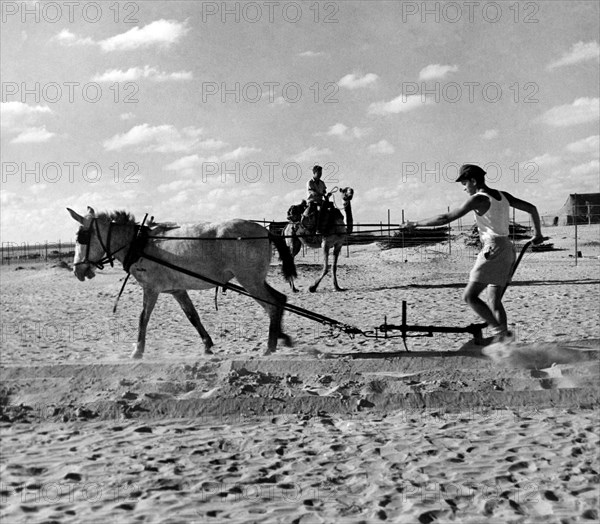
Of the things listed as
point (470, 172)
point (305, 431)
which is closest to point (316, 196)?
point (470, 172)

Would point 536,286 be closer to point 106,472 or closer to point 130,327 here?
point 130,327

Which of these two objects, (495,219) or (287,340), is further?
(287,340)

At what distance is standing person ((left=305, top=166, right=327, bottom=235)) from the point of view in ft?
53.5

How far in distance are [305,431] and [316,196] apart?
1145cm

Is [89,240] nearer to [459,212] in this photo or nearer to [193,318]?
[193,318]

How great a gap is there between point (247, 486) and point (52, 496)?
1217 mm

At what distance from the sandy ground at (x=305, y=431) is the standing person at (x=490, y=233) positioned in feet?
2.07

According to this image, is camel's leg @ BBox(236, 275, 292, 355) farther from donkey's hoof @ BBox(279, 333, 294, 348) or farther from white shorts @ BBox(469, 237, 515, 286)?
white shorts @ BBox(469, 237, 515, 286)

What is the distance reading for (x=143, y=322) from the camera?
835 cm

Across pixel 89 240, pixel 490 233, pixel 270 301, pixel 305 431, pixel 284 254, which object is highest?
pixel 89 240

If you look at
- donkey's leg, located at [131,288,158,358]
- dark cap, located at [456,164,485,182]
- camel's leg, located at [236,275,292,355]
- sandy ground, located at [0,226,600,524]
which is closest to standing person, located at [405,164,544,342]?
dark cap, located at [456,164,485,182]

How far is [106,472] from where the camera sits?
4.37m

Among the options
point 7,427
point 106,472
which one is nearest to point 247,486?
point 106,472

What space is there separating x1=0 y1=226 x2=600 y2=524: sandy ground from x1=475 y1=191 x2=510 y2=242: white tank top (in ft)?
4.53
